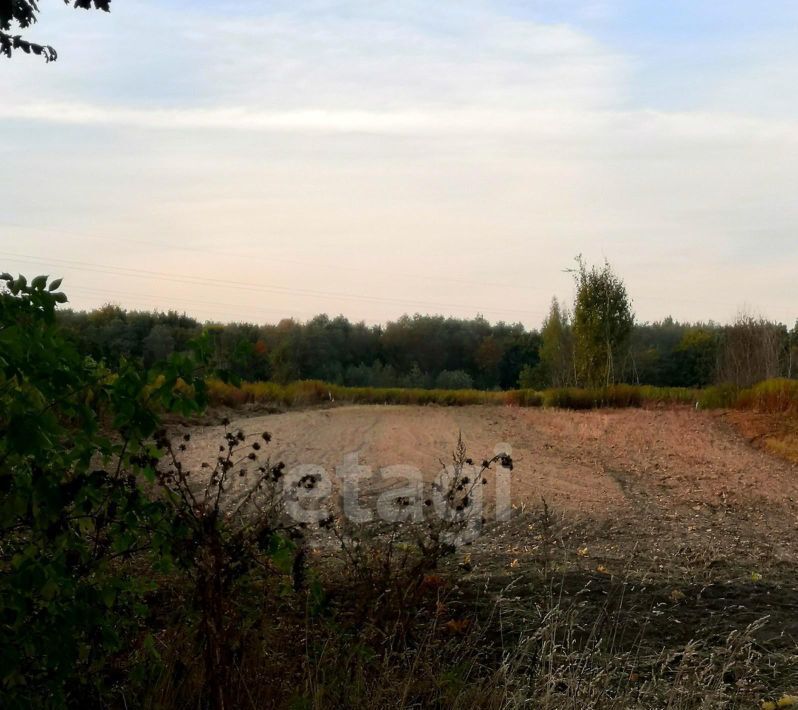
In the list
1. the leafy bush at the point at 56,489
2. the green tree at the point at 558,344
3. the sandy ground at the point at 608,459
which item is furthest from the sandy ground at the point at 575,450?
the green tree at the point at 558,344

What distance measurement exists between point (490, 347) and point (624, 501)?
3477 cm

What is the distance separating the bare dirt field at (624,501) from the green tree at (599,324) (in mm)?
6314

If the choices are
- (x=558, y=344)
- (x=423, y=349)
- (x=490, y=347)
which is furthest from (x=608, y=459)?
(x=490, y=347)

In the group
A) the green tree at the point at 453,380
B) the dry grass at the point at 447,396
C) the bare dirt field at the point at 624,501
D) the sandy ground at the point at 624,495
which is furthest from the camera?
the green tree at the point at 453,380

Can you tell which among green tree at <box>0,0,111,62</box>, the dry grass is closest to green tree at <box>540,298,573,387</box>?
the dry grass

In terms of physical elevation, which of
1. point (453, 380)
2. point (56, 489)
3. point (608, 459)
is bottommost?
point (608, 459)

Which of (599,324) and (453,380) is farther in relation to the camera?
(453,380)

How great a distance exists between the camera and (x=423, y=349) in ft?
132

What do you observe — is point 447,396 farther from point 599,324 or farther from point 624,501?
point 624,501

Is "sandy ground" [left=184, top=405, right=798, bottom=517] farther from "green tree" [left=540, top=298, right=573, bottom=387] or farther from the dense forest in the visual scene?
"green tree" [left=540, top=298, right=573, bottom=387]

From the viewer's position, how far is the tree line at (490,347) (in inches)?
899

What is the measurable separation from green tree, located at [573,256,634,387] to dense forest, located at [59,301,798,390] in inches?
25.5

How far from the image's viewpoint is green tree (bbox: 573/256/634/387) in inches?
958

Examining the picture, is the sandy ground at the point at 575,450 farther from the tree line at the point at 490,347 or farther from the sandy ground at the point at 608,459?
the tree line at the point at 490,347
